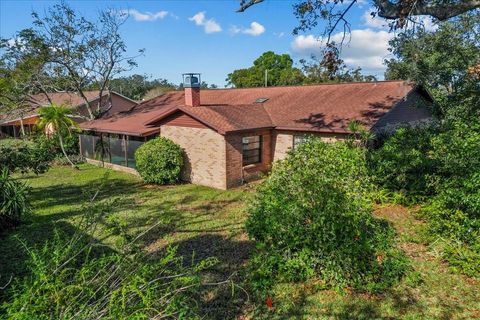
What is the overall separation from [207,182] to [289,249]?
891cm

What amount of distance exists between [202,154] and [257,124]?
9.66ft

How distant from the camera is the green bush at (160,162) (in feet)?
49.4

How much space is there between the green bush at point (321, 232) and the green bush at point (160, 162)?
888 cm

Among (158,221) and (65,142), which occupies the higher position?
(65,142)

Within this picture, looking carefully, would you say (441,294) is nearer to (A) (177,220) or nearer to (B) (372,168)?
(B) (372,168)

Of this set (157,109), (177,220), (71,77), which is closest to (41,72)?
(71,77)

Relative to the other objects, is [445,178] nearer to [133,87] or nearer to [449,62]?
[449,62]

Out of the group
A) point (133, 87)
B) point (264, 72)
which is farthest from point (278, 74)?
point (133, 87)

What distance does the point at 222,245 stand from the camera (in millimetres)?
8562

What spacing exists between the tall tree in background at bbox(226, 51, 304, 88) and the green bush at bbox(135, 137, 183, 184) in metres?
37.5

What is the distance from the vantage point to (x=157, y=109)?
877 inches

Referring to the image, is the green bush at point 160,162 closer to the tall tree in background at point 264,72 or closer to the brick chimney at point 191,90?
the brick chimney at point 191,90

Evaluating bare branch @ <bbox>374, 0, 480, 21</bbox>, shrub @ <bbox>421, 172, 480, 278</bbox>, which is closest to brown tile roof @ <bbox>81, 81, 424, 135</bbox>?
shrub @ <bbox>421, 172, 480, 278</bbox>

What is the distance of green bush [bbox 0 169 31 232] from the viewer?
31.3 feet
